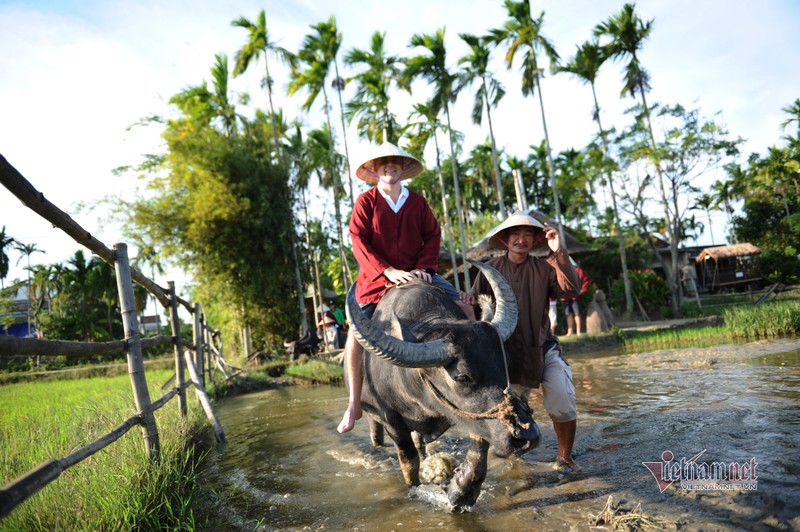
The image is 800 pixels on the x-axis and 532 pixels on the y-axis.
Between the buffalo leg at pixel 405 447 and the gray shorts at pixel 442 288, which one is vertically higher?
the gray shorts at pixel 442 288

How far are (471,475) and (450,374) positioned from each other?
56 cm

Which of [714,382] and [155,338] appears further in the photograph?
[714,382]

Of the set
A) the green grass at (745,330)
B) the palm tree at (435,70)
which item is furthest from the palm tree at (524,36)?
the green grass at (745,330)

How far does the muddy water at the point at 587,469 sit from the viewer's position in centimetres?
248

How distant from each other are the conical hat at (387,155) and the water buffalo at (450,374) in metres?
0.92

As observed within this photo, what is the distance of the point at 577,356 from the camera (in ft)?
32.3

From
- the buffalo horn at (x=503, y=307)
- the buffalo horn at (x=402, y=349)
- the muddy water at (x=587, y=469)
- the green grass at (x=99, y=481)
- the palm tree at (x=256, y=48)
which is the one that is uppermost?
the palm tree at (x=256, y=48)

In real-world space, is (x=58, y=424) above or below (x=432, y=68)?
below

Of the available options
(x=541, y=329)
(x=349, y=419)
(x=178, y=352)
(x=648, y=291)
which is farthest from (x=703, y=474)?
(x=648, y=291)

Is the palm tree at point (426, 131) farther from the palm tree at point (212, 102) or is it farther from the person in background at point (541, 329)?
the person in background at point (541, 329)

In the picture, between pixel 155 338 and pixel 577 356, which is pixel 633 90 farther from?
pixel 155 338

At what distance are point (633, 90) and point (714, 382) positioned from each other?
16994 millimetres

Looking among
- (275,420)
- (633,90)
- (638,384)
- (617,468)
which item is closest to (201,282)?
(275,420)

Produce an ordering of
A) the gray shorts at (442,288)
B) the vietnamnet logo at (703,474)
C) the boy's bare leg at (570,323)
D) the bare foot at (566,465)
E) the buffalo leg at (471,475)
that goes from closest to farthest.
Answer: the buffalo leg at (471,475), the vietnamnet logo at (703,474), the gray shorts at (442,288), the bare foot at (566,465), the boy's bare leg at (570,323)
